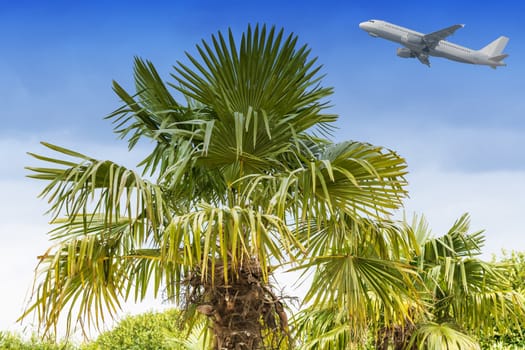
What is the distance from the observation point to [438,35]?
27.6 metres

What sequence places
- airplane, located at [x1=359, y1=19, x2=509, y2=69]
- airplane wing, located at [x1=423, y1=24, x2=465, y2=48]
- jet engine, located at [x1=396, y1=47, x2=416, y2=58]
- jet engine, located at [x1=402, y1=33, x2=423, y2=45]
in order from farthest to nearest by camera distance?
jet engine, located at [x1=396, y1=47, x2=416, y2=58] < jet engine, located at [x1=402, y1=33, x2=423, y2=45] < airplane, located at [x1=359, y1=19, x2=509, y2=69] < airplane wing, located at [x1=423, y1=24, x2=465, y2=48]

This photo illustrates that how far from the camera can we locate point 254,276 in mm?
5613

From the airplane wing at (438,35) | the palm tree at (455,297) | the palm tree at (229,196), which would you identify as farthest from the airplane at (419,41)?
the palm tree at (229,196)

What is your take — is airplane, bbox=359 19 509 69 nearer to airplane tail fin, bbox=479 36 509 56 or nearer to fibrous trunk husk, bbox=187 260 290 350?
airplane tail fin, bbox=479 36 509 56

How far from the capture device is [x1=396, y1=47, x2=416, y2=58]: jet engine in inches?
1133

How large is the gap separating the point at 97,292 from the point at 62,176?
3.43ft

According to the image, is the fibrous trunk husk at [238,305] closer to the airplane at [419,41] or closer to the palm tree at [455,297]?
the palm tree at [455,297]

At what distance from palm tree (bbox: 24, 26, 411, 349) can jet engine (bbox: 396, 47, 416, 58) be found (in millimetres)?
23468

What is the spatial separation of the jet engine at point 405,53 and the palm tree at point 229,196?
77.0 feet

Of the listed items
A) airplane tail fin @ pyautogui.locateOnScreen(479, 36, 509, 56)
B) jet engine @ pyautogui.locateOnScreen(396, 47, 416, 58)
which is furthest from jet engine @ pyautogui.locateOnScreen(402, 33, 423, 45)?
airplane tail fin @ pyautogui.locateOnScreen(479, 36, 509, 56)

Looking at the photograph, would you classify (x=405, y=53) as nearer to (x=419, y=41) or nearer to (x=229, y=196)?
(x=419, y=41)

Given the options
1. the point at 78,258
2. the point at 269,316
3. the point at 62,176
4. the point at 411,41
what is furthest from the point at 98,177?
the point at 411,41

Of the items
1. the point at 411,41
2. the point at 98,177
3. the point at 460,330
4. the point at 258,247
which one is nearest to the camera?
the point at 258,247

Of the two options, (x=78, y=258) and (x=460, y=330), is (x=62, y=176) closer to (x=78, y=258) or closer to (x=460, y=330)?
(x=78, y=258)
